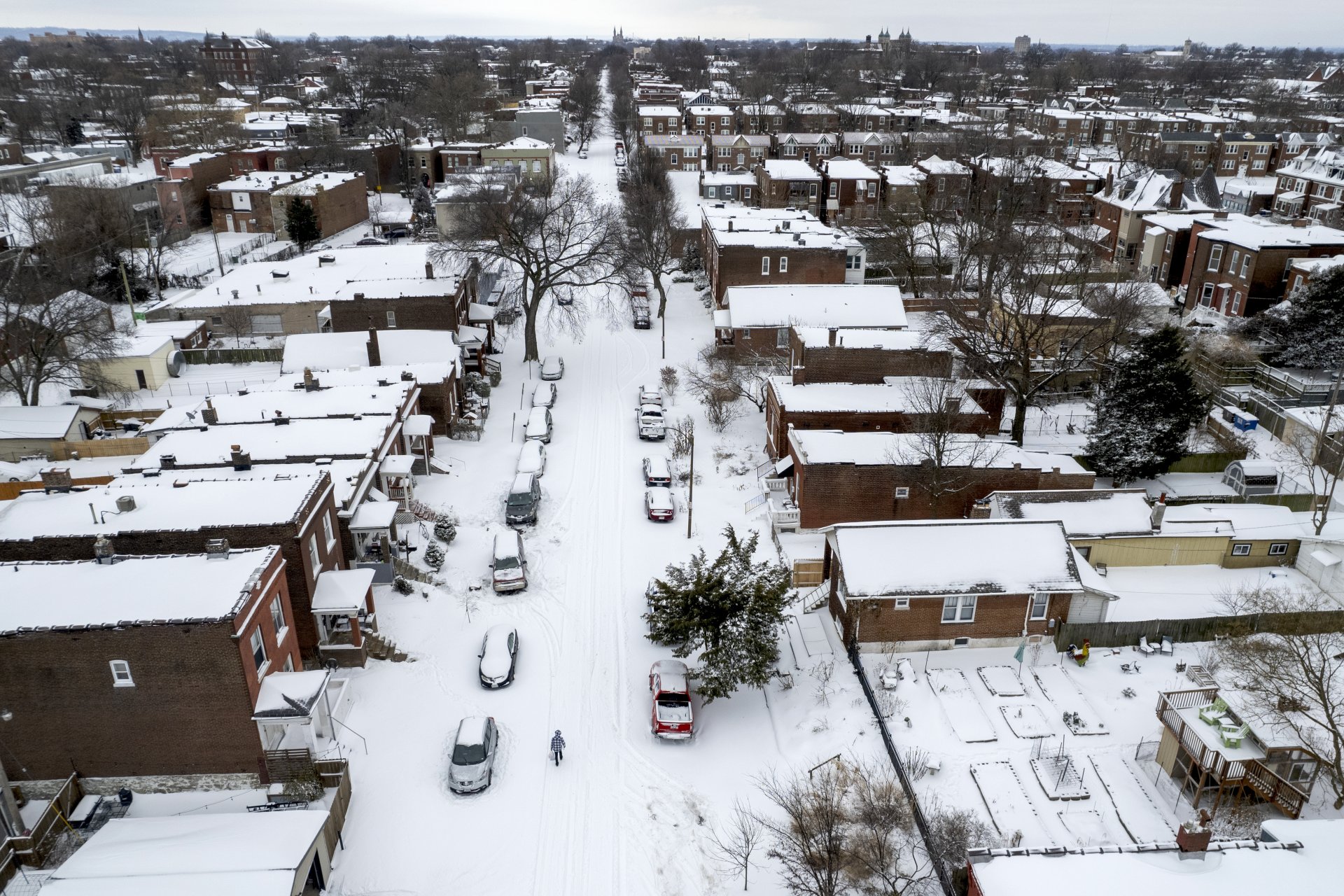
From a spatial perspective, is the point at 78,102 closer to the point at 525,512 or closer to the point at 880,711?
the point at 525,512

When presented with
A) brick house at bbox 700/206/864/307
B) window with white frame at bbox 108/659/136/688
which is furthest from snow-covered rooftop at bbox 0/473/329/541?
brick house at bbox 700/206/864/307

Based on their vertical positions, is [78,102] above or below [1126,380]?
above

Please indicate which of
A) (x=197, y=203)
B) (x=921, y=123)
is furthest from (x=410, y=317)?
(x=921, y=123)

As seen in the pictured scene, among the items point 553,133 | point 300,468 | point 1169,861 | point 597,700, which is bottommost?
point 597,700

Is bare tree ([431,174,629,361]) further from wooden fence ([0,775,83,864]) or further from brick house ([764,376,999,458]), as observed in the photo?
wooden fence ([0,775,83,864])

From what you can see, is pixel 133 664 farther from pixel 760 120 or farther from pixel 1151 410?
pixel 760 120

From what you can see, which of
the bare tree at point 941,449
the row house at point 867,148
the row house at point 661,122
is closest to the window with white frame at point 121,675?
the bare tree at point 941,449
